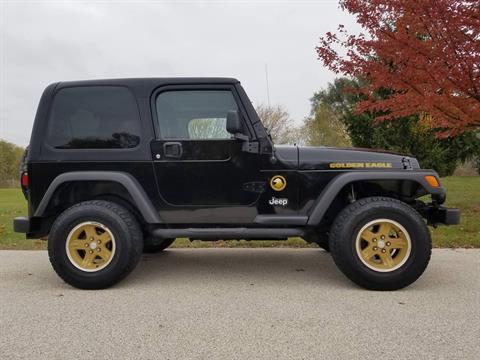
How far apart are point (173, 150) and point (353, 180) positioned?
164 centimetres

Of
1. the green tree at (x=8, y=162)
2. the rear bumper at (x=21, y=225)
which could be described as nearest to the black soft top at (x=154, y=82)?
the rear bumper at (x=21, y=225)

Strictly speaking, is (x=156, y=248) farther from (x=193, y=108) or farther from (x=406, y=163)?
(x=406, y=163)

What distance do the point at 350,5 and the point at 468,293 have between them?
16.5 ft

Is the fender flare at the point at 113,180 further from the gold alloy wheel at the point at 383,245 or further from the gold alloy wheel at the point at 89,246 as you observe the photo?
the gold alloy wheel at the point at 383,245

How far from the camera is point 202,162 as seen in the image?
376cm

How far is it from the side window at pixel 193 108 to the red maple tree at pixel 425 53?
11.9 ft

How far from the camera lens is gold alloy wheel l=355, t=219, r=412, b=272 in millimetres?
3584

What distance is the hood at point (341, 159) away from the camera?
3.77 m

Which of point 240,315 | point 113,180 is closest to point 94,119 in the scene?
point 113,180

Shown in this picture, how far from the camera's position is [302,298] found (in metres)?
3.34

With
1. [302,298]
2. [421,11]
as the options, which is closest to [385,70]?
[421,11]

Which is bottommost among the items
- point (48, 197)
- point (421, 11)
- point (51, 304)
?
point (51, 304)

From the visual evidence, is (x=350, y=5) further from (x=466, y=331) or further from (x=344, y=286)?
(x=466, y=331)

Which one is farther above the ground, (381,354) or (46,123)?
(46,123)
